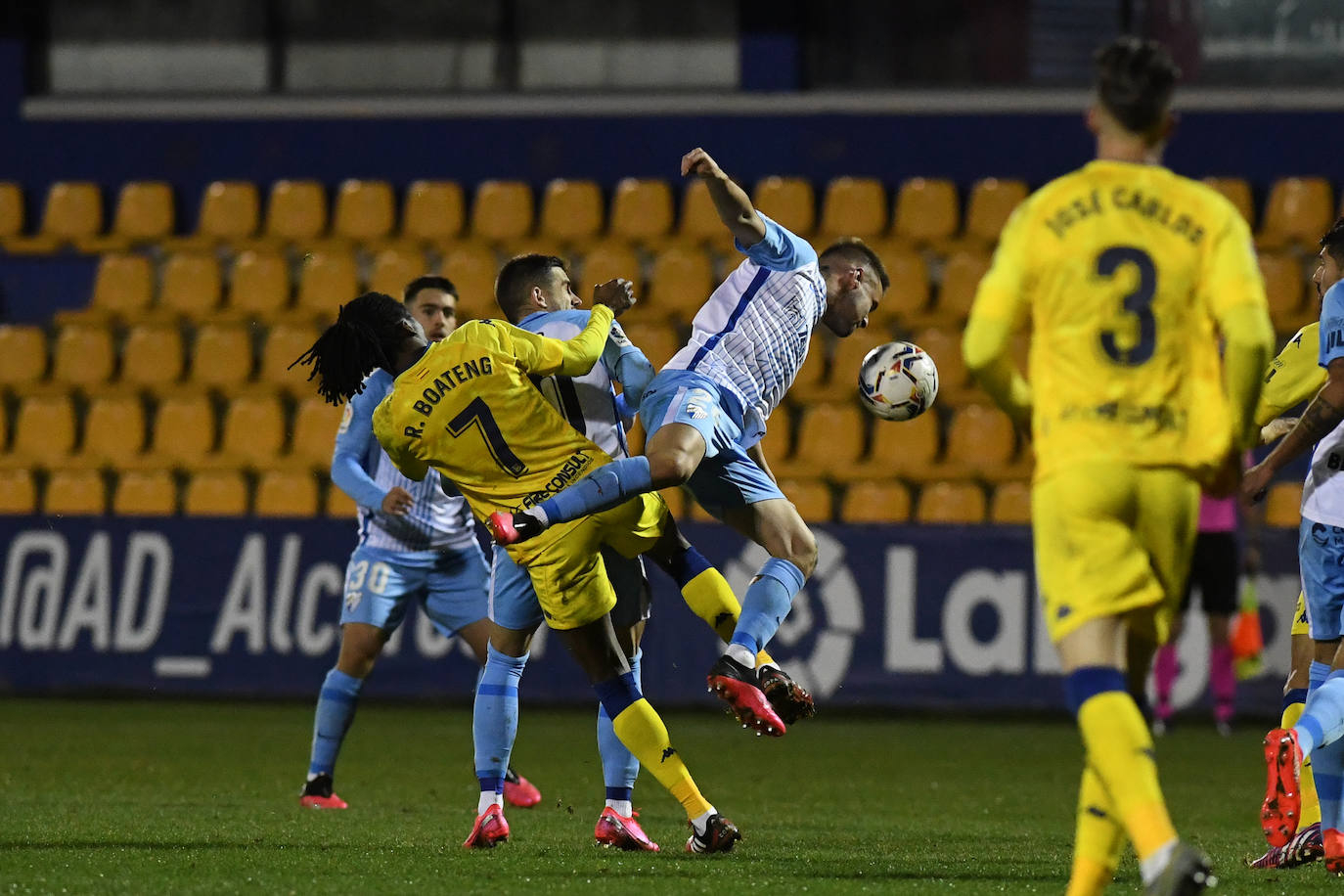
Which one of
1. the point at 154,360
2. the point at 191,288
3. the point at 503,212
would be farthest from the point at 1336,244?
the point at 191,288

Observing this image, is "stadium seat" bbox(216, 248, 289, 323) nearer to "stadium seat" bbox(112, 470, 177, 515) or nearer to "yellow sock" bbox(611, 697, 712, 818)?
"stadium seat" bbox(112, 470, 177, 515)

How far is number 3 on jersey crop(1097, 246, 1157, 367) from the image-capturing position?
4016 mm

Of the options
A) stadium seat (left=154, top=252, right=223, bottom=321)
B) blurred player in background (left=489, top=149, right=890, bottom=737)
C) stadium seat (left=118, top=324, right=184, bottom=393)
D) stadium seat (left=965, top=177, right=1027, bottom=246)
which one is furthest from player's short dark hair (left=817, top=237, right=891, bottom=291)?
stadium seat (left=154, top=252, right=223, bottom=321)

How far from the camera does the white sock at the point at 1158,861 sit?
3732 millimetres

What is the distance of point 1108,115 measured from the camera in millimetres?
4125

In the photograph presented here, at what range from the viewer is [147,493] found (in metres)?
13.9

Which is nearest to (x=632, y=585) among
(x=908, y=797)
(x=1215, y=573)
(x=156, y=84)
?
(x=908, y=797)

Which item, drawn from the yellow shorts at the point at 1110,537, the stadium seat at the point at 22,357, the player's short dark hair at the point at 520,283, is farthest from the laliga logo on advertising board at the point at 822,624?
the yellow shorts at the point at 1110,537

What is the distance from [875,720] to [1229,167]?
5752 mm

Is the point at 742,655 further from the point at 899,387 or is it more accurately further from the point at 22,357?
the point at 22,357

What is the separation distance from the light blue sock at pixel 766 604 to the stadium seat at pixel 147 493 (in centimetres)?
862

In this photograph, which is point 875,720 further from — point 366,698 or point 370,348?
point 370,348

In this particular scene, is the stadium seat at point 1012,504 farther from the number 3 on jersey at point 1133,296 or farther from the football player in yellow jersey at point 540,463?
the number 3 on jersey at point 1133,296

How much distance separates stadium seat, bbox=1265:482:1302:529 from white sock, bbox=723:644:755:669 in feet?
23.6
